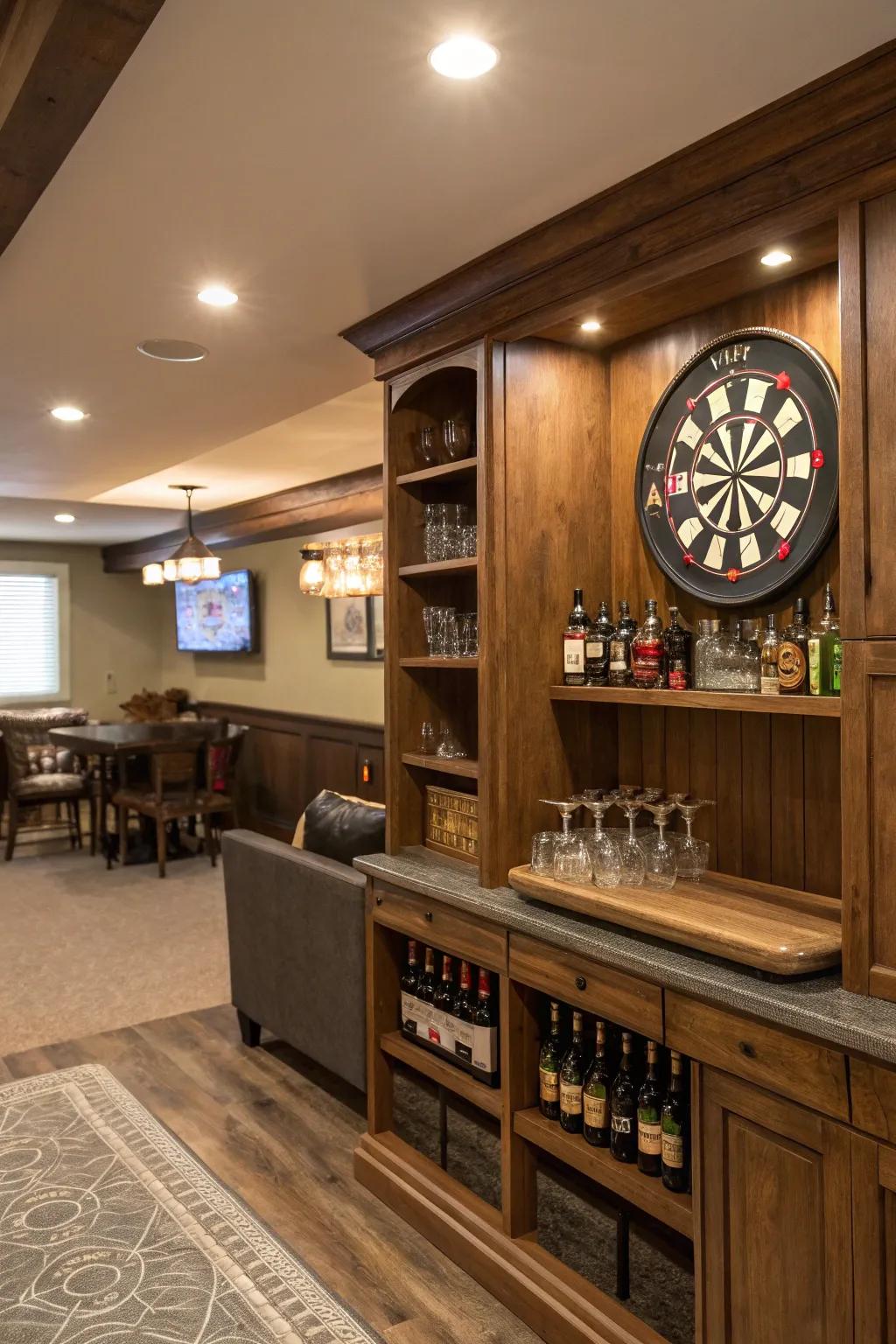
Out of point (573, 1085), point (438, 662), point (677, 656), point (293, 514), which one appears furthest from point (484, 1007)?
point (293, 514)

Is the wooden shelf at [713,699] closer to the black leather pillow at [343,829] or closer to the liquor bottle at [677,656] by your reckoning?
the liquor bottle at [677,656]

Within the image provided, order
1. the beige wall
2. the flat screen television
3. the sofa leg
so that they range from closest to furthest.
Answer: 1. the sofa leg
2. the flat screen television
3. the beige wall

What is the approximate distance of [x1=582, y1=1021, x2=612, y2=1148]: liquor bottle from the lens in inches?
88.0

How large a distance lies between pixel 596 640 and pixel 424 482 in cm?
84

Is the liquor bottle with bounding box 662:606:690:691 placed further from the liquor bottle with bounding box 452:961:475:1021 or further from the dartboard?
the liquor bottle with bounding box 452:961:475:1021

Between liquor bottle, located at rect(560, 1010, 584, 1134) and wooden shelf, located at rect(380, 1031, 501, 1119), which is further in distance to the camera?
wooden shelf, located at rect(380, 1031, 501, 1119)

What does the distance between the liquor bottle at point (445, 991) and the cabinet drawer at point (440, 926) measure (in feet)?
0.28

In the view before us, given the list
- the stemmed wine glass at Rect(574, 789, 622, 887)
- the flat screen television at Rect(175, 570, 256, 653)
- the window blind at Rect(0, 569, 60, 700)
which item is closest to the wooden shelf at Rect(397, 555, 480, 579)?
the stemmed wine glass at Rect(574, 789, 622, 887)

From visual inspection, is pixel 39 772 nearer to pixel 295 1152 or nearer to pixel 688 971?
pixel 295 1152

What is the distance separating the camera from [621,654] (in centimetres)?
243

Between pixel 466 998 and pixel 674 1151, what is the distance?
78 cm

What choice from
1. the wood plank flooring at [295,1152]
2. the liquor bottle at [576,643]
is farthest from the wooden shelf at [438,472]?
the wood plank flooring at [295,1152]

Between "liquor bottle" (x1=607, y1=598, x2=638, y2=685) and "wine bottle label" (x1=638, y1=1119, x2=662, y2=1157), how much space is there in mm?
990

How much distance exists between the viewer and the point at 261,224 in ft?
7.38
